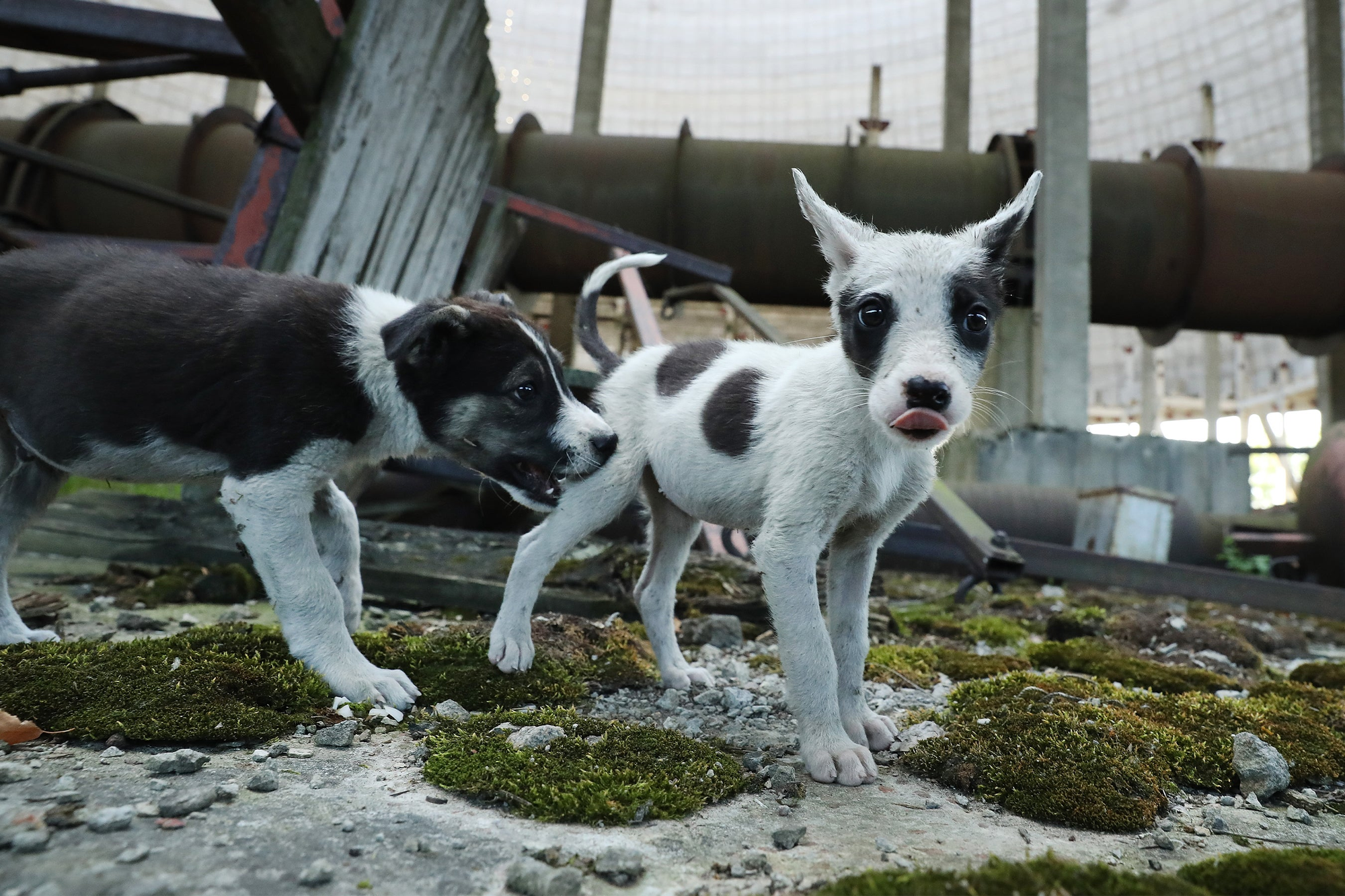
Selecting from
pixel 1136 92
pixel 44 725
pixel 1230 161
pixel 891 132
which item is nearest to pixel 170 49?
pixel 44 725

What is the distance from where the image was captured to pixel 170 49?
4.11m

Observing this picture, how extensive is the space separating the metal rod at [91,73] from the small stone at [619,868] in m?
4.61

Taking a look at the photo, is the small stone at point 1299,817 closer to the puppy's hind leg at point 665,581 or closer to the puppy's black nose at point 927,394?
the puppy's black nose at point 927,394

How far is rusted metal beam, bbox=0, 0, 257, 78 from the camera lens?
399 centimetres

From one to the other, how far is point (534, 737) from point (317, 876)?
79 cm

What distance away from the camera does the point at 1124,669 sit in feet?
11.2

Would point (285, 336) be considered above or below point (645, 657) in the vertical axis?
above

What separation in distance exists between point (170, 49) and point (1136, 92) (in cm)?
2800

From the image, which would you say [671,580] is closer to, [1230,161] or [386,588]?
[386,588]

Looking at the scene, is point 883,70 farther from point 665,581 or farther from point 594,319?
point 665,581

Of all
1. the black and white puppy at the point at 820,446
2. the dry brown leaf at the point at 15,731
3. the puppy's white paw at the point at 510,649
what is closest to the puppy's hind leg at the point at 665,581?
the black and white puppy at the point at 820,446

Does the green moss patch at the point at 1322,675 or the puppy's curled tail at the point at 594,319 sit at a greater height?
the puppy's curled tail at the point at 594,319

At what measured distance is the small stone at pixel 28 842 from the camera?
1.34 metres

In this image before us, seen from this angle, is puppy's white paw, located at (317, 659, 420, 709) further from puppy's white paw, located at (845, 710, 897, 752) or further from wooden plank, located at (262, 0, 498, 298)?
wooden plank, located at (262, 0, 498, 298)
